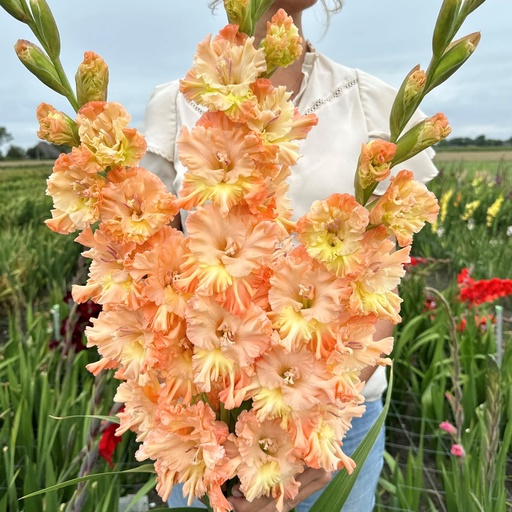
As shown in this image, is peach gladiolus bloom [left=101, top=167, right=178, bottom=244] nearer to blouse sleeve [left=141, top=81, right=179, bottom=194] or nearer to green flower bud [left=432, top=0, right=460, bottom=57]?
green flower bud [left=432, top=0, right=460, bottom=57]

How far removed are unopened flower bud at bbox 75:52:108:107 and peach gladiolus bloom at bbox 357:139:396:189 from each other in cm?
23

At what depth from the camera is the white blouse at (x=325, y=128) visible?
879mm

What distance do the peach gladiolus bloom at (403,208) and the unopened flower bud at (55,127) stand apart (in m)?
Answer: 0.27

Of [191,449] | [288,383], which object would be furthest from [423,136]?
[191,449]

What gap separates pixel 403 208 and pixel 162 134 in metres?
0.57

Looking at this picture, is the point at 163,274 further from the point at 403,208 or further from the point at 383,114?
the point at 383,114

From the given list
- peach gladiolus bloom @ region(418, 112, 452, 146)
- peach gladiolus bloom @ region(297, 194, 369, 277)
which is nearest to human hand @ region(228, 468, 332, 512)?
peach gladiolus bloom @ region(297, 194, 369, 277)

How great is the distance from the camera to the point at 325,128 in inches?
35.6

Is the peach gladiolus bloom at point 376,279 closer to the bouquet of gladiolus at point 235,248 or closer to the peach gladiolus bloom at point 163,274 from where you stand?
the bouquet of gladiolus at point 235,248

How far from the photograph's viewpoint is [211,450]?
0.46 metres

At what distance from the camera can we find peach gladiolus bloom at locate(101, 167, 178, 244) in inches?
17.4

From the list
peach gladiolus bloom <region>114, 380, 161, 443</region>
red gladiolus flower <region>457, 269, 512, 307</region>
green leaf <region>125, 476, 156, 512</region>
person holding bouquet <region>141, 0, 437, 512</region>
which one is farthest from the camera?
red gladiolus flower <region>457, 269, 512, 307</region>

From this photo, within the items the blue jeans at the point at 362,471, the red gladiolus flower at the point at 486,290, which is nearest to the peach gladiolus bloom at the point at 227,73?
the blue jeans at the point at 362,471

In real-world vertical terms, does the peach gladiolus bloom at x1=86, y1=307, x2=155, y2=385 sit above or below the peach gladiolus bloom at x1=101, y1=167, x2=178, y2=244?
below
